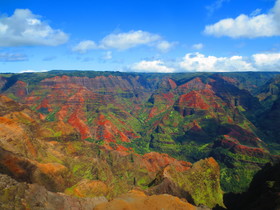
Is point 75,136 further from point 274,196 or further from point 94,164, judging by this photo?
point 274,196

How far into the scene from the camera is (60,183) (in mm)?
86688

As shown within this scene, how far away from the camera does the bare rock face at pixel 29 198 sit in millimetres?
45800

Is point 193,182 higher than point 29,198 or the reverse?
the reverse

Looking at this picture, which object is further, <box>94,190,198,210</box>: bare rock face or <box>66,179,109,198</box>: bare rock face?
<box>66,179,109,198</box>: bare rock face

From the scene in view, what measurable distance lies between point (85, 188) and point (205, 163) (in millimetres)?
60121

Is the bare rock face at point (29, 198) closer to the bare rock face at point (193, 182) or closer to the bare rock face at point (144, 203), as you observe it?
the bare rock face at point (144, 203)

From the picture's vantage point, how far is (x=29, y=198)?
48.4 meters

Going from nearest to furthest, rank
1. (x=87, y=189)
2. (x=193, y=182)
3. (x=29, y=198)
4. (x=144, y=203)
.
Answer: (x=29, y=198) → (x=144, y=203) → (x=87, y=189) → (x=193, y=182)

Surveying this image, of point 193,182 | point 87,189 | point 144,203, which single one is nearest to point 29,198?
point 144,203

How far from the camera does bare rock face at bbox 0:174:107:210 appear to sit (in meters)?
45.8

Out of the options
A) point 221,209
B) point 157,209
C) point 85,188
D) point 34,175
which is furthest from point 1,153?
point 221,209

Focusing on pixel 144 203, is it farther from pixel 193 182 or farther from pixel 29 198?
pixel 193 182

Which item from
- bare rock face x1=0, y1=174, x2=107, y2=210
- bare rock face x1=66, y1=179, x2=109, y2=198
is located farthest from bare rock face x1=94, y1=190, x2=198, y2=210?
bare rock face x1=66, y1=179, x2=109, y2=198

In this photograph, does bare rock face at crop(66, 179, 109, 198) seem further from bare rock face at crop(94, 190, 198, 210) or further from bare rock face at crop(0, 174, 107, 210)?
bare rock face at crop(0, 174, 107, 210)
